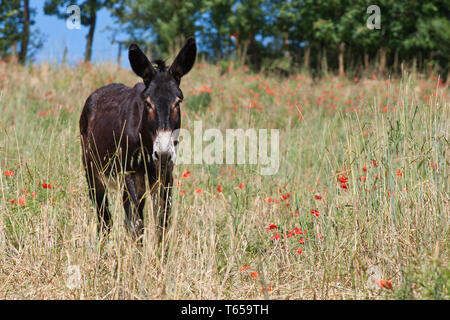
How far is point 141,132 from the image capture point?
3.74m

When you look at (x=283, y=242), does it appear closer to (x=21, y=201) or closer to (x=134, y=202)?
(x=134, y=202)

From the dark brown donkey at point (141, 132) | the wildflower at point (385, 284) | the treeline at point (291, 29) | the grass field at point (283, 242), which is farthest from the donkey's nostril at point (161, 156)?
the treeline at point (291, 29)

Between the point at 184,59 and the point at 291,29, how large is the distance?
19188 mm

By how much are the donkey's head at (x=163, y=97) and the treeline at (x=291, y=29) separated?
37.3 ft

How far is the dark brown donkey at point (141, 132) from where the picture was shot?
3289 mm

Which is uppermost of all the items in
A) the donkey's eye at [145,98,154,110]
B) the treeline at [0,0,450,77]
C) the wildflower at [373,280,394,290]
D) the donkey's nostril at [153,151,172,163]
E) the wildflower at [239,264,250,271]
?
the treeline at [0,0,450,77]

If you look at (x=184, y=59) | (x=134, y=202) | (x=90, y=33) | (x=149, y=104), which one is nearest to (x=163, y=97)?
(x=149, y=104)

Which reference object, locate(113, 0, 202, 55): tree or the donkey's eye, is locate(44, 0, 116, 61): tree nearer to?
locate(113, 0, 202, 55): tree

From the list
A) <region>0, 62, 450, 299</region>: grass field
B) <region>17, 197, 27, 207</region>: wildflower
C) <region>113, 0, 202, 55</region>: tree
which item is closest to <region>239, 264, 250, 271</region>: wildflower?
<region>0, 62, 450, 299</region>: grass field

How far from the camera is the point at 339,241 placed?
3.45m

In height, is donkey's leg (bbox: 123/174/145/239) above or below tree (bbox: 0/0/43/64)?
below

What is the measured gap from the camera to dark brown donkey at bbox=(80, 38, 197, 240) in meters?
3.29

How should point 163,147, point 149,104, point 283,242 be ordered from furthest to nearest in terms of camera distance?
point 283,242 < point 149,104 < point 163,147
